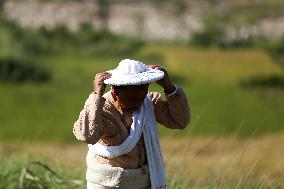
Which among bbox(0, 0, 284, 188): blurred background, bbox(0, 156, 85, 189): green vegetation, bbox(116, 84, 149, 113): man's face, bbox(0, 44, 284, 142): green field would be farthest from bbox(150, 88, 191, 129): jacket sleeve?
bbox(0, 44, 284, 142): green field

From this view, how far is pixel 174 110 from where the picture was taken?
2.61 meters

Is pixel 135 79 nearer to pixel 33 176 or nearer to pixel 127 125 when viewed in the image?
pixel 127 125

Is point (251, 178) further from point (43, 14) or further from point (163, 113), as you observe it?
point (43, 14)

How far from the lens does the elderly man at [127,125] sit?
7.95 feet

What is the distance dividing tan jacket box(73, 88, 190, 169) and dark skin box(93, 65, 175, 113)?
3 centimetres

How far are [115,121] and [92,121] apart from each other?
12 centimetres

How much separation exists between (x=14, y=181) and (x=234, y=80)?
26.1 feet

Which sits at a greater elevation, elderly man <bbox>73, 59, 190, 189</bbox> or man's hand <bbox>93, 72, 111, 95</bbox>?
man's hand <bbox>93, 72, 111, 95</bbox>

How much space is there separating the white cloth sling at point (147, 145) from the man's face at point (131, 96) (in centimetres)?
4

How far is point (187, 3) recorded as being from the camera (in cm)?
1352

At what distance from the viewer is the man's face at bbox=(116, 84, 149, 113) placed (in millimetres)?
2473

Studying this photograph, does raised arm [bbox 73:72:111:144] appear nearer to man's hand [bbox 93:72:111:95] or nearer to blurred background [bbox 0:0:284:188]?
man's hand [bbox 93:72:111:95]

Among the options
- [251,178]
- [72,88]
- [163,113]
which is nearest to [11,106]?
[72,88]

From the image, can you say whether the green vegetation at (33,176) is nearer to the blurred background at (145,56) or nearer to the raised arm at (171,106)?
the raised arm at (171,106)
